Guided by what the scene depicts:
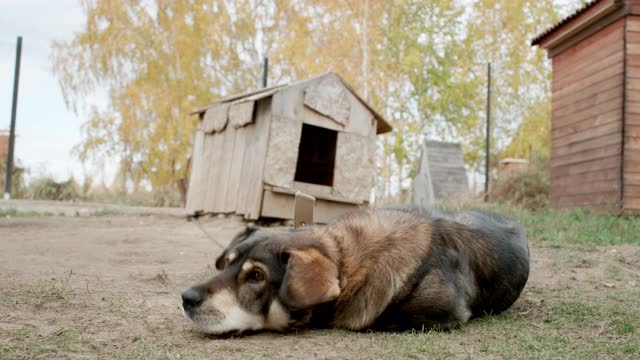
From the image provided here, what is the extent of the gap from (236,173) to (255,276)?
24.4 feet

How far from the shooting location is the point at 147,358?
2227 mm

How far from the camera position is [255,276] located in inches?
105

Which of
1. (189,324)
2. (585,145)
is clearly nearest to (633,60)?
(585,145)

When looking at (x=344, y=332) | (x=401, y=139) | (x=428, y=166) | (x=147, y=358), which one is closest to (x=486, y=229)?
(x=344, y=332)

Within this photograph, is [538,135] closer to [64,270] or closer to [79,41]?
[79,41]

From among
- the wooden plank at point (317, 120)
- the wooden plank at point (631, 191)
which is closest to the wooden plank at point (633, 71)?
the wooden plank at point (631, 191)

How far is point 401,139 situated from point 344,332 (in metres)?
17.0

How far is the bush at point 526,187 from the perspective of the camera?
14086 mm

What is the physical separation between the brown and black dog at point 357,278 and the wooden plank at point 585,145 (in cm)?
772

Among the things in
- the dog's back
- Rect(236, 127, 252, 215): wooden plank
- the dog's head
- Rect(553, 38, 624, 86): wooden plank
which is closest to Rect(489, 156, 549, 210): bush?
Rect(553, 38, 624, 86): wooden plank

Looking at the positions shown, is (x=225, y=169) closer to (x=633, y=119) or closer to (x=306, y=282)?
(x=633, y=119)

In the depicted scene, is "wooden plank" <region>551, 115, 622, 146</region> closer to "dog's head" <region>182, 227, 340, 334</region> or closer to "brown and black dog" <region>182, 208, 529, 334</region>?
"brown and black dog" <region>182, 208, 529, 334</region>

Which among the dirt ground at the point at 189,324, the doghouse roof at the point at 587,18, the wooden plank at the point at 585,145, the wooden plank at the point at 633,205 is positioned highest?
the doghouse roof at the point at 587,18

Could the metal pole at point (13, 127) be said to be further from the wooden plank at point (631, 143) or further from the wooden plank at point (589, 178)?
the wooden plank at point (631, 143)
